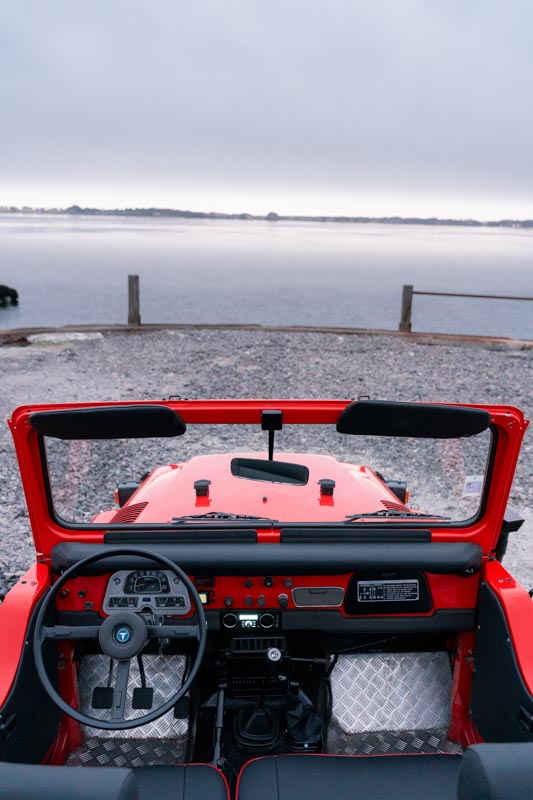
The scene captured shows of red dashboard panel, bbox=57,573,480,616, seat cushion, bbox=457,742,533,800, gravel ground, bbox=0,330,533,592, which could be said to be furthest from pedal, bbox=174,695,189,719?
gravel ground, bbox=0,330,533,592

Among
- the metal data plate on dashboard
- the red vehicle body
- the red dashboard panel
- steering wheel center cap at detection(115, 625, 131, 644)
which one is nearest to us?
steering wheel center cap at detection(115, 625, 131, 644)

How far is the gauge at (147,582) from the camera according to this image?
8.34 ft

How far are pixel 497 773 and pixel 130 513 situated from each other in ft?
7.31

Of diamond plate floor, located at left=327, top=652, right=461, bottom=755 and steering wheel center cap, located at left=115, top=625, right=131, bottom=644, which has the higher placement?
steering wheel center cap, located at left=115, top=625, right=131, bottom=644

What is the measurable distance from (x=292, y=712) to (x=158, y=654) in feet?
2.46

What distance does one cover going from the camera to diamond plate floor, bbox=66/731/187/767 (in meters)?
2.86

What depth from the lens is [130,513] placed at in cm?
330

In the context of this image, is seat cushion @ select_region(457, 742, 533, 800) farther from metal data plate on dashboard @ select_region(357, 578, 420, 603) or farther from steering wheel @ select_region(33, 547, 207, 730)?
metal data plate on dashboard @ select_region(357, 578, 420, 603)

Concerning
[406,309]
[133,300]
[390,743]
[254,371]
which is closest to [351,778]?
[390,743]

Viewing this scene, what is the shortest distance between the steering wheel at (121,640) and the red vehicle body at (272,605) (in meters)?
0.01

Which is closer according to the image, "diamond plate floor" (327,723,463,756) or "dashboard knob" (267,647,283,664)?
"dashboard knob" (267,647,283,664)

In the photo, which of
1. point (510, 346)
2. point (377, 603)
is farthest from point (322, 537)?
point (510, 346)

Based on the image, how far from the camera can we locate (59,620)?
2713 millimetres

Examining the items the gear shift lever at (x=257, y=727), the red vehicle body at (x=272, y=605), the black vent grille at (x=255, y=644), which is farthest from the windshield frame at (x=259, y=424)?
the gear shift lever at (x=257, y=727)
